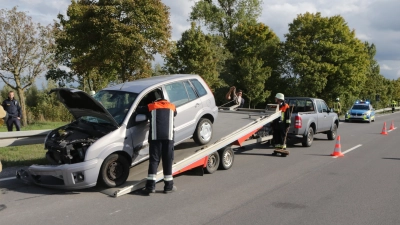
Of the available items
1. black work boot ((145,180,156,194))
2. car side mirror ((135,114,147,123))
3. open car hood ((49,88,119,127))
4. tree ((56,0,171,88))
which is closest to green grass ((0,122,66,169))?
open car hood ((49,88,119,127))

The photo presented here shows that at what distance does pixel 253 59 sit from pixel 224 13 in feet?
45.6

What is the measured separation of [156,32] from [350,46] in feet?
104

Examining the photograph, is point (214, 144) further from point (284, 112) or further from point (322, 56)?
point (322, 56)

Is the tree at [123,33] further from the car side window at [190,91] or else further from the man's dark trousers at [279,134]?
the car side window at [190,91]

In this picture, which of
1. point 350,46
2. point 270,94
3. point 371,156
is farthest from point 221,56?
point 371,156

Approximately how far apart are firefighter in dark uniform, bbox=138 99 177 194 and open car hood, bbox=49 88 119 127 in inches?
27.3

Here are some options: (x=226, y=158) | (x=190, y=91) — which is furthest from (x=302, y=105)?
(x=190, y=91)

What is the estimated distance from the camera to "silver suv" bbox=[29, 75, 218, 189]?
21.1ft

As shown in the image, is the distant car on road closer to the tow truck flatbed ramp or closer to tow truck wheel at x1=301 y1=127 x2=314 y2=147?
tow truck wheel at x1=301 y1=127 x2=314 y2=147

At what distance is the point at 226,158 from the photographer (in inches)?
351

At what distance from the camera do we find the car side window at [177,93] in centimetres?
781

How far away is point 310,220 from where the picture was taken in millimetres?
5484

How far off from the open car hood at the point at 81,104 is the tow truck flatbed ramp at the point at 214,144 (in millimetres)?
1163

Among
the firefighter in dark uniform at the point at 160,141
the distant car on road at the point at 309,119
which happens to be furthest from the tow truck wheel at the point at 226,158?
the distant car on road at the point at 309,119
